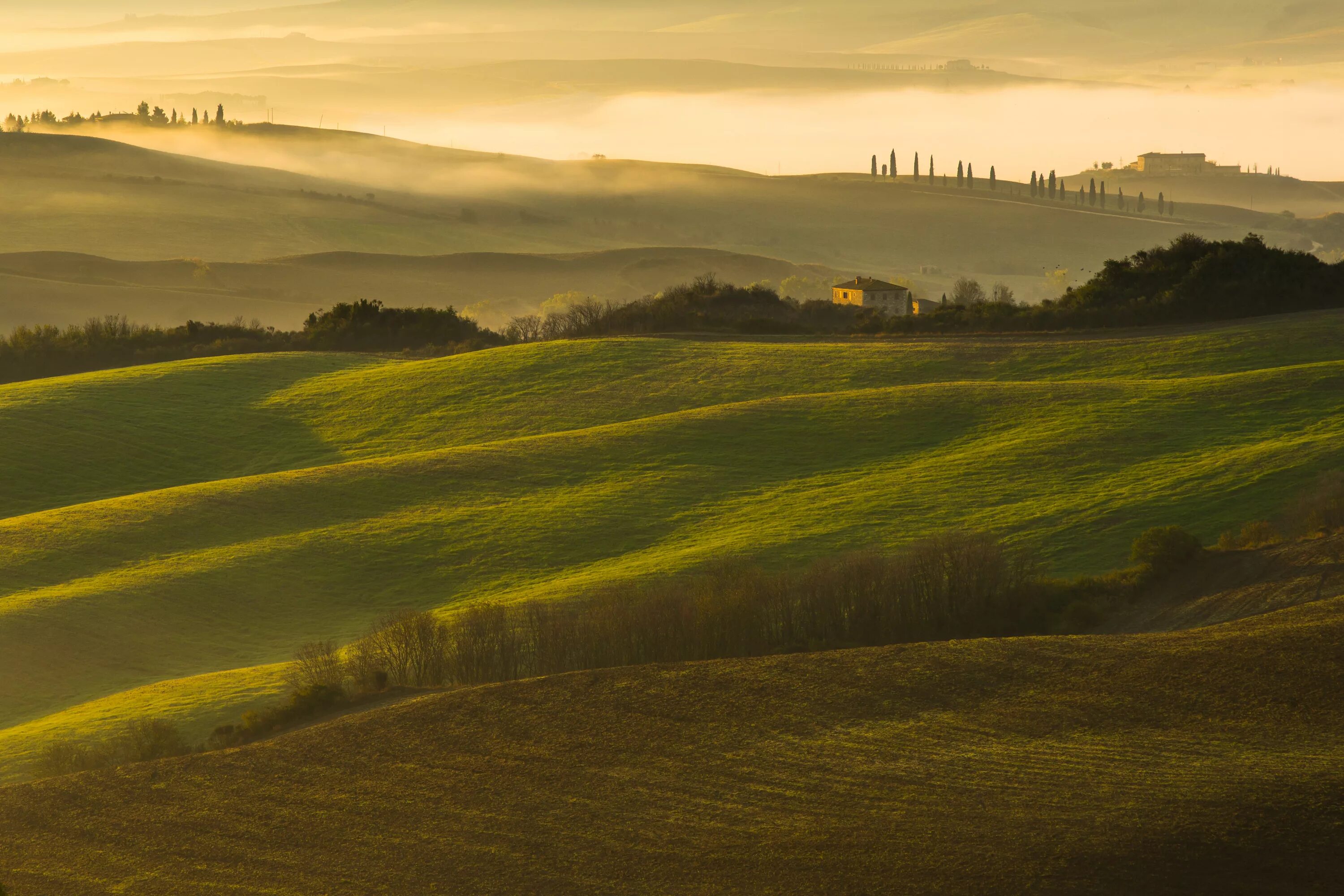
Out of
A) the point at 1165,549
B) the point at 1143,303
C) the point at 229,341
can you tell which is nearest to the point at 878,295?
the point at 1143,303

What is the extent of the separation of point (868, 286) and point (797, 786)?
11494 cm

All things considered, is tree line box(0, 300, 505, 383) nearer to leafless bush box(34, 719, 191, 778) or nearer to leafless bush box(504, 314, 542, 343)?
leafless bush box(504, 314, 542, 343)

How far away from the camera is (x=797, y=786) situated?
22500 millimetres

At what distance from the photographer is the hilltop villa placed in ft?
425

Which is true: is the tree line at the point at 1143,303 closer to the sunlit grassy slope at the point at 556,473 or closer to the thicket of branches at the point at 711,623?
the sunlit grassy slope at the point at 556,473

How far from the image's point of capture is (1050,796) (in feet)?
69.1

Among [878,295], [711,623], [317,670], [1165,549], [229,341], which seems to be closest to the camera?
[317,670]

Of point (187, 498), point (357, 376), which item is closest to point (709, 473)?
point (187, 498)

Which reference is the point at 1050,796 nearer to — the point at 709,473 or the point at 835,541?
the point at 835,541

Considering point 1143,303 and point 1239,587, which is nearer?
point 1239,587

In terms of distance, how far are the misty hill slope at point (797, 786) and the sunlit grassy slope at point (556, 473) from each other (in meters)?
6.79

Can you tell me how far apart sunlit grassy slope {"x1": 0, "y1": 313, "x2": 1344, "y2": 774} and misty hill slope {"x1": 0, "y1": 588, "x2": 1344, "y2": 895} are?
6.79m

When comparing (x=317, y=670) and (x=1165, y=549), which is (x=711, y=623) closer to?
(x=317, y=670)

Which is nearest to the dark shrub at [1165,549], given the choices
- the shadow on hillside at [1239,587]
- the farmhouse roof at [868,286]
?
the shadow on hillside at [1239,587]
